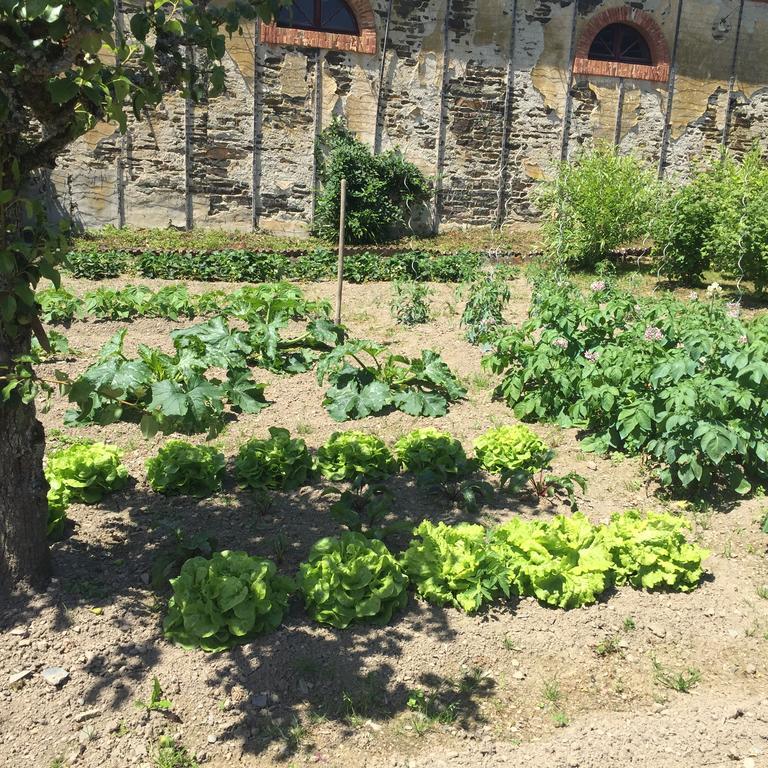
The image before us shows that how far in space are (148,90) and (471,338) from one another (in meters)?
4.77

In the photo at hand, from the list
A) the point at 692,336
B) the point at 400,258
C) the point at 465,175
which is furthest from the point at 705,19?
the point at 692,336

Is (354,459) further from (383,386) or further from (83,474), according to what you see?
(83,474)

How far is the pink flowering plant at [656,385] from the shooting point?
15.5 feet

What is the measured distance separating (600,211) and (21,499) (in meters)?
10.5

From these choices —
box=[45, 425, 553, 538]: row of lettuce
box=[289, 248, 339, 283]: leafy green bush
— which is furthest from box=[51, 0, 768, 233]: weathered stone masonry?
box=[45, 425, 553, 538]: row of lettuce

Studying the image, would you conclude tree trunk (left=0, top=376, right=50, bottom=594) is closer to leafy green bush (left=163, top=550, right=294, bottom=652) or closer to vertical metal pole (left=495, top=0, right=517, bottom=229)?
leafy green bush (left=163, top=550, right=294, bottom=652)

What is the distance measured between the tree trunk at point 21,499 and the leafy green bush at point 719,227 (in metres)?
9.17

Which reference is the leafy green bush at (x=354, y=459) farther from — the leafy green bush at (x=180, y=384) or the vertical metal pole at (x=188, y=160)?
the vertical metal pole at (x=188, y=160)

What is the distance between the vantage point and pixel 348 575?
142 inches

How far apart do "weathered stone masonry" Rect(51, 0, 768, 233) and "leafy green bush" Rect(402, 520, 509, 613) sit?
37.7 feet

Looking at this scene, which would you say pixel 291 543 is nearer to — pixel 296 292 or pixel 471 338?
pixel 471 338

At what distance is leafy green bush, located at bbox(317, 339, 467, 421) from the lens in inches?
235

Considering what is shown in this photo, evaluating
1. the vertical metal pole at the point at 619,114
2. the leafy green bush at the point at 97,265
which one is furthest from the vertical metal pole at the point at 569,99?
the leafy green bush at the point at 97,265

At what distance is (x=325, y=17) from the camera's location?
14.3 meters
